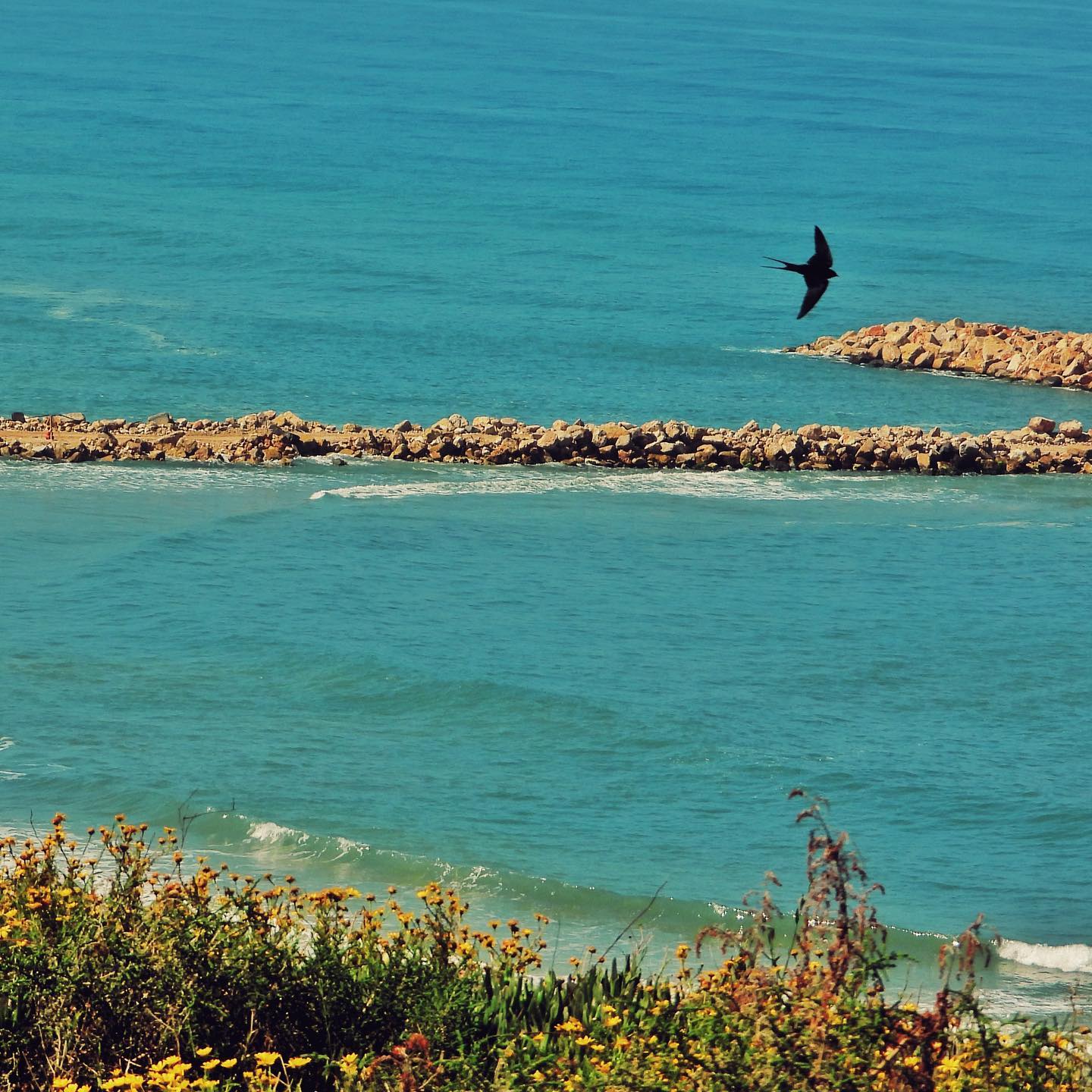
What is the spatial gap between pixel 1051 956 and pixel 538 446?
63.8 feet

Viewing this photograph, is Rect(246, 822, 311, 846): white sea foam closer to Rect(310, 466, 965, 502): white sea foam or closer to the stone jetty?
Rect(310, 466, 965, 502): white sea foam

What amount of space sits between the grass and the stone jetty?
72.8ft

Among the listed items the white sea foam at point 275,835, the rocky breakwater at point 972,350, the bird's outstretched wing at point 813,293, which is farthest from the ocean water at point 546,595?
the bird's outstretched wing at point 813,293

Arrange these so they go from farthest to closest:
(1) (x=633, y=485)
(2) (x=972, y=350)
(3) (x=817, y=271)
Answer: (2) (x=972, y=350)
(1) (x=633, y=485)
(3) (x=817, y=271)

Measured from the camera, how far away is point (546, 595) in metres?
23.3

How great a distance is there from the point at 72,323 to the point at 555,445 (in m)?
20.8

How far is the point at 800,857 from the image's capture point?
14.9 metres

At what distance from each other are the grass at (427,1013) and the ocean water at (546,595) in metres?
4.50

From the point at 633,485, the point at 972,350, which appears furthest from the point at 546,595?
the point at 972,350

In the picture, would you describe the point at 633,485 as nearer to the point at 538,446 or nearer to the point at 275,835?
the point at 538,446

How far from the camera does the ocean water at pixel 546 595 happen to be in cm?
1493

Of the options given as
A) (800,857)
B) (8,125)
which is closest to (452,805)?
(800,857)

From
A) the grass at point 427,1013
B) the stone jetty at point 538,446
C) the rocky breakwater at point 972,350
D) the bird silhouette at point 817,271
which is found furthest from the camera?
the rocky breakwater at point 972,350

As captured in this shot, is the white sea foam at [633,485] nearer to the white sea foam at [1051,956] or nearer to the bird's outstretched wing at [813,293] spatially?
the white sea foam at [1051,956]
